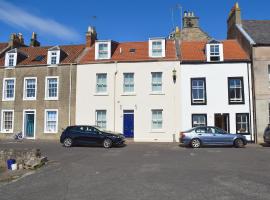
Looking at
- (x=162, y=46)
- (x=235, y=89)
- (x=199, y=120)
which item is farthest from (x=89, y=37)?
(x=235, y=89)

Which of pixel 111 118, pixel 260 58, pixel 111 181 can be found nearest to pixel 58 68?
pixel 111 118

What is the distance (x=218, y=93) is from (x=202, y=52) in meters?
4.25

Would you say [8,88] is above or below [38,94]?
above

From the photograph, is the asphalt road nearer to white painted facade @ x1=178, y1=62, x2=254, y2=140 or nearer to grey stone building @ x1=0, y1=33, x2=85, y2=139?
white painted facade @ x1=178, y1=62, x2=254, y2=140

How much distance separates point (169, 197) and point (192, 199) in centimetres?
59

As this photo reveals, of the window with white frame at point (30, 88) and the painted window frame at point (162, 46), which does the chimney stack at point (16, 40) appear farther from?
the painted window frame at point (162, 46)

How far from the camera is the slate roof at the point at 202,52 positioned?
1054 inches

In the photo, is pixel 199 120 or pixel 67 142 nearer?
pixel 67 142

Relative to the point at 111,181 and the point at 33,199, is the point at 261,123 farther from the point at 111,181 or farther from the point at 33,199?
the point at 33,199

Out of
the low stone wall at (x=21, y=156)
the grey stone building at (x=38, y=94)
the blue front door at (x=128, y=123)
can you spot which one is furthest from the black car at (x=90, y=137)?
the low stone wall at (x=21, y=156)

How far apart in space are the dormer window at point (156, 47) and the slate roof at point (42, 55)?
276 inches

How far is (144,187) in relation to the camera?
9.38 meters

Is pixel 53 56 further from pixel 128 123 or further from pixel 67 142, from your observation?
pixel 67 142

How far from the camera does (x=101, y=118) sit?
2786cm
